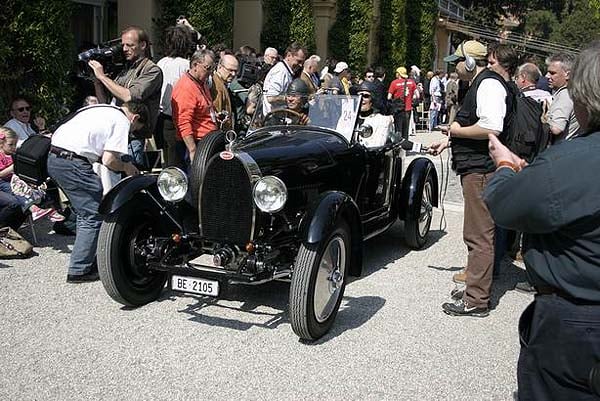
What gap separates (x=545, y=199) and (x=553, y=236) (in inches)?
7.0

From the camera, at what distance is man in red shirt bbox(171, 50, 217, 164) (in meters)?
6.36

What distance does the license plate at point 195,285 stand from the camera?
4312 millimetres

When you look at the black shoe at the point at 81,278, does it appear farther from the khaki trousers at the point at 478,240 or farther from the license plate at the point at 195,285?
the khaki trousers at the point at 478,240

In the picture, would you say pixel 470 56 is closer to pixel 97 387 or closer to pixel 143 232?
pixel 143 232

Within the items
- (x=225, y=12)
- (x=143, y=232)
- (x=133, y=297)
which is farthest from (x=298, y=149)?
(x=225, y=12)

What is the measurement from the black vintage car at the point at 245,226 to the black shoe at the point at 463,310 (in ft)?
2.71

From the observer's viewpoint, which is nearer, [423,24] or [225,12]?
[225,12]

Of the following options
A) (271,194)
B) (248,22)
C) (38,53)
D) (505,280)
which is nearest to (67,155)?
(271,194)

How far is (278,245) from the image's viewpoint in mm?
4715

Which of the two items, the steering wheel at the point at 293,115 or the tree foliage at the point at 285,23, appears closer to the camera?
the steering wheel at the point at 293,115

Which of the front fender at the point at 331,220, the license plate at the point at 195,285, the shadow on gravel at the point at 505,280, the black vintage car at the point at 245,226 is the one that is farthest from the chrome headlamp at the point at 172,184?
the shadow on gravel at the point at 505,280

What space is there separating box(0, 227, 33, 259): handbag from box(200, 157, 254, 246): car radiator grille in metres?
2.21

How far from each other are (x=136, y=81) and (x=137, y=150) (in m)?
0.68

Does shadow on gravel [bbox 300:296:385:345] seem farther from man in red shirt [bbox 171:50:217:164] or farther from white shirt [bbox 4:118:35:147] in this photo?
white shirt [bbox 4:118:35:147]
